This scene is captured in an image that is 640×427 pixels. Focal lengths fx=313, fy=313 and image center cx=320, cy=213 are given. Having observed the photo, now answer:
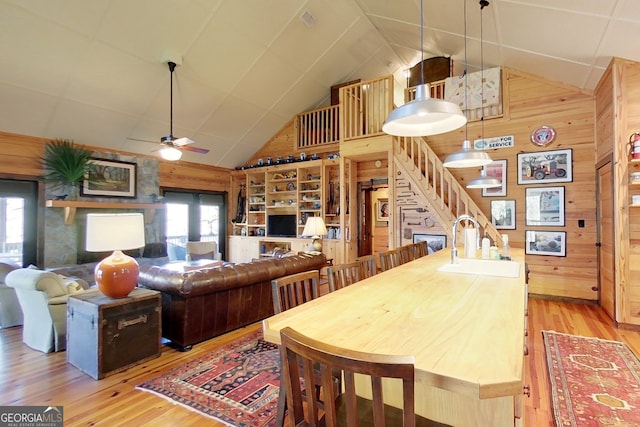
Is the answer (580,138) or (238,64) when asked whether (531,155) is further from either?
(238,64)

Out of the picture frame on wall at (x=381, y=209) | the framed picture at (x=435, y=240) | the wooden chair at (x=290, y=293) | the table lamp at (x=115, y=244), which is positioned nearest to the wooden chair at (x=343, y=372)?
the wooden chair at (x=290, y=293)

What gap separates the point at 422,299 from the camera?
1702 mm

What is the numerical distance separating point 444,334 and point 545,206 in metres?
4.93

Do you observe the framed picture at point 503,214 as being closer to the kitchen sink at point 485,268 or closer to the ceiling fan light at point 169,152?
the kitchen sink at point 485,268

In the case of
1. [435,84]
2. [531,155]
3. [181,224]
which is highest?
[435,84]

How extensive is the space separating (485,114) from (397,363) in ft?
19.0

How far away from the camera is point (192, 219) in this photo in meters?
7.84

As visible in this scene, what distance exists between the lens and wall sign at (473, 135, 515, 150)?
5253 millimetres

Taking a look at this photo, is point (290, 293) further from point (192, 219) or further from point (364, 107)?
point (192, 219)

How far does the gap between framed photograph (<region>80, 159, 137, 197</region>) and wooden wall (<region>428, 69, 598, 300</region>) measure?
6.82 meters

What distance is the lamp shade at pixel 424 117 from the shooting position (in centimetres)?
167

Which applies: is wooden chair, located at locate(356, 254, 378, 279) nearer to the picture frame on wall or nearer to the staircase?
the staircase

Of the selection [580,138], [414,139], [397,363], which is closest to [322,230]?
[414,139]

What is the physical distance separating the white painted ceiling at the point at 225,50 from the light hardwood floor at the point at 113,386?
3.30m
